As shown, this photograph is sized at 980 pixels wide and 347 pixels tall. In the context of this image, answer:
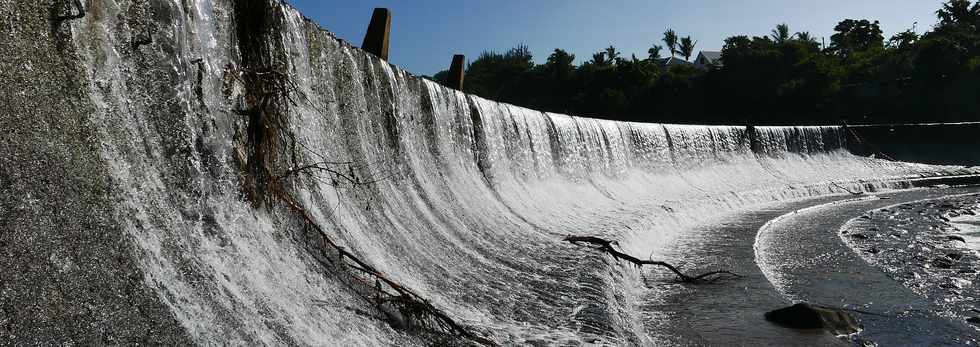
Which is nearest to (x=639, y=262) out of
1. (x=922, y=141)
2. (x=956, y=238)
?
(x=956, y=238)

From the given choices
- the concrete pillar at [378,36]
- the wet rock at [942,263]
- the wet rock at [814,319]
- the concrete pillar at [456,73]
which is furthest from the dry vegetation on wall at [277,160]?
the wet rock at [942,263]

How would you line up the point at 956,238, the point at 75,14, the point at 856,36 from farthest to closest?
the point at 856,36
the point at 956,238
the point at 75,14

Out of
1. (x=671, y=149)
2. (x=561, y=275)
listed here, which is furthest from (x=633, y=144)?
(x=561, y=275)

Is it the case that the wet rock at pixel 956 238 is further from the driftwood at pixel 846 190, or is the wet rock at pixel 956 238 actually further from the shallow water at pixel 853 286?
the driftwood at pixel 846 190

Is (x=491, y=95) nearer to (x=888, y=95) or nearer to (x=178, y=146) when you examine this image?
(x=888, y=95)

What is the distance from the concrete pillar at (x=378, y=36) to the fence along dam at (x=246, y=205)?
35 centimetres

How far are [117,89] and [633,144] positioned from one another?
1754cm

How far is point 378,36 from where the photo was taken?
9.17m

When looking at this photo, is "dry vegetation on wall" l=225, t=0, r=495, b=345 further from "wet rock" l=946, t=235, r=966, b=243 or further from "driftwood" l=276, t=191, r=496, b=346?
"wet rock" l=946, t=235, r=966, b=243

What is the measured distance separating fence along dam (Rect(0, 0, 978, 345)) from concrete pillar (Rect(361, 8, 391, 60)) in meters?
0.35

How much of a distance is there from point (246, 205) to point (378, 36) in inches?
188

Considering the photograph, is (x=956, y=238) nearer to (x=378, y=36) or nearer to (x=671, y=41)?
(x=378, y=36)

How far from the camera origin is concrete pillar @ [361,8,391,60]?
9133 mm

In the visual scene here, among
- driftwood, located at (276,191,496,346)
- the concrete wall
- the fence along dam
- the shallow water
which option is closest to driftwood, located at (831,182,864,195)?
the concrete wall
